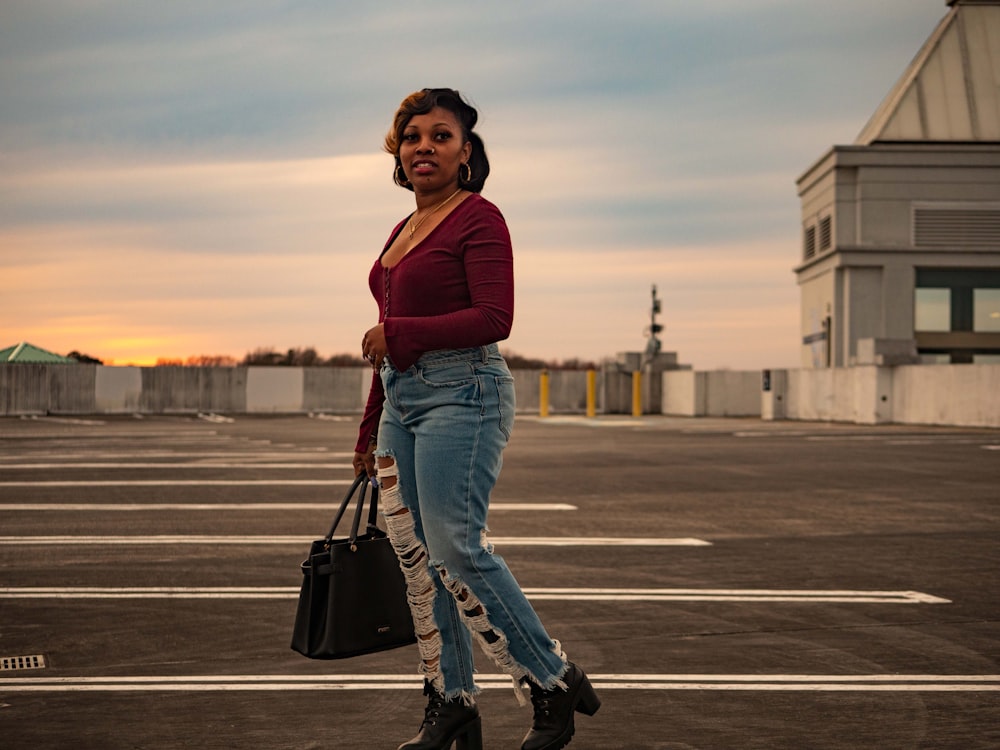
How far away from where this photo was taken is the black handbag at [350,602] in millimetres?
3797

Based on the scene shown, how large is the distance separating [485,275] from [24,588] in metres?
4.59

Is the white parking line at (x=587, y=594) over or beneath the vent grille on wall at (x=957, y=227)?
beneath

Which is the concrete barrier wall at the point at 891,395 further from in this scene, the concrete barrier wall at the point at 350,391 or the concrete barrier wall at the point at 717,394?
the concrete barrier wall at the point at 717,394

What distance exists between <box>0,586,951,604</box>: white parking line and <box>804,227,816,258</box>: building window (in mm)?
45551

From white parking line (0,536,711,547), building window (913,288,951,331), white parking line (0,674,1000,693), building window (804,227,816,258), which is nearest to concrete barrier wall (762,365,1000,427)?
building window (913,288,951,331)

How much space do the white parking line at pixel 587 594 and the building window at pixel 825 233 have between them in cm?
→ 4250

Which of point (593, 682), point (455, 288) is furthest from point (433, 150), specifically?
point (593, 682)

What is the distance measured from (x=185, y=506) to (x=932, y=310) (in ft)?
134

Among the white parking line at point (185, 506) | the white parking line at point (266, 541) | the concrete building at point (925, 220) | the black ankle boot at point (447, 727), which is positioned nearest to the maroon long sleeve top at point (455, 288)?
the black ankle boot at point (447, 727)

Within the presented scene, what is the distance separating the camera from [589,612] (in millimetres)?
6406

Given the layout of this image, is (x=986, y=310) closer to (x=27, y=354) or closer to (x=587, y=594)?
(x=27, y=354)

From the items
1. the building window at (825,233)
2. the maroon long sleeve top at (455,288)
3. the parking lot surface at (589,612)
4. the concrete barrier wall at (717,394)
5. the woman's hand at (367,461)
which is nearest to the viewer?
the maroon long sleeve top at (455,288)

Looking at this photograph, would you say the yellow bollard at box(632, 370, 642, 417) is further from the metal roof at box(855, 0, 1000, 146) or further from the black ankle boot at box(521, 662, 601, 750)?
the black ankle boot at box(521, 662, 601, 750)

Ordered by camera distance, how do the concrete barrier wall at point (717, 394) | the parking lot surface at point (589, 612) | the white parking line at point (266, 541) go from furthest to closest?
1. the concrete barrier wall at point (717, 394)
2. the white parking line at point (266, 541)
3. the parking lot surface at point (589, 612)
